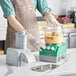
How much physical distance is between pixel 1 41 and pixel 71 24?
4.50 ft

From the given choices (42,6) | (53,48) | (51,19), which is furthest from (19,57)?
(42,6)

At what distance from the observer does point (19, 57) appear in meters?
1.89

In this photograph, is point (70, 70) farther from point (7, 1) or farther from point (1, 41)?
point (1, 41)

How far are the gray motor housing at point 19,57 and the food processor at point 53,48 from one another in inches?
6.4

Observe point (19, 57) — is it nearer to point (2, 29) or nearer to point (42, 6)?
point (42, 6)

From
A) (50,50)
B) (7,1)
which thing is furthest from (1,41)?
(50,50)

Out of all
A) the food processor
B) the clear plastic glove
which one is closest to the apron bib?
the clear plastic glove

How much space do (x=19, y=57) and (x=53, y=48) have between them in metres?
0.27

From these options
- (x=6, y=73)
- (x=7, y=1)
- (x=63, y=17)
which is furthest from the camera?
(x=63, y=17)

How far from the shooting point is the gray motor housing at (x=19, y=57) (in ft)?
6.16

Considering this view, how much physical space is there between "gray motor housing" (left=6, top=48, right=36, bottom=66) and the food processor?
163 millimetres

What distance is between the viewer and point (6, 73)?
1730 mm

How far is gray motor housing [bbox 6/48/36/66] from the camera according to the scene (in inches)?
74.0

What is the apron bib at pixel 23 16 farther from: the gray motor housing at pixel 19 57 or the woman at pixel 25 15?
the gray motor housing at pixel 19 57
